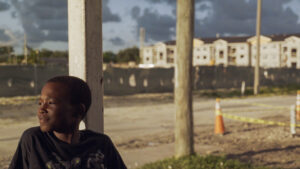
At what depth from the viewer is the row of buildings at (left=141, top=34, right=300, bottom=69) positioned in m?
72.8

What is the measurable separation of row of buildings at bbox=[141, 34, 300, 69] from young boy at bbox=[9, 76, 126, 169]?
2634 inches

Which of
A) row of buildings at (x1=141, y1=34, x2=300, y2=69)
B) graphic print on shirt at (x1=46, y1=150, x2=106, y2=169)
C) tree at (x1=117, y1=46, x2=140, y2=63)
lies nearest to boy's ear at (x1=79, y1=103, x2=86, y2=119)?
graphic print on shirt at (x1=46, y1=150, x2=106, y2=169)

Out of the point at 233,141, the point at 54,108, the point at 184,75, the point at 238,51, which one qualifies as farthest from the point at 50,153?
the point at 238,51

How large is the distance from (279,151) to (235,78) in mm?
23294

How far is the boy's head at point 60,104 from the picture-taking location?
1877 millimetres

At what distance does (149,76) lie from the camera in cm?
2408

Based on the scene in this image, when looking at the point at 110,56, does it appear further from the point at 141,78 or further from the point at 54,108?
the point at 54,108

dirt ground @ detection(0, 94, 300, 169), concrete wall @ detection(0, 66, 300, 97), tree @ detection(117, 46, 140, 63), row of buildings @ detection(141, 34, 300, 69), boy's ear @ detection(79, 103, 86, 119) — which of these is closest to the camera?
boy's ear @ detection(79, 103, 86, 119)

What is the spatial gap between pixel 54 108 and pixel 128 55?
396ft

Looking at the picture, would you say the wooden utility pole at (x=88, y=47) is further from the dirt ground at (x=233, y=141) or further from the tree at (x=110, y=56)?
the tree at (x=110, y=56)

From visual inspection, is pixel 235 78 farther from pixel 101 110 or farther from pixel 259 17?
pixel 101 110

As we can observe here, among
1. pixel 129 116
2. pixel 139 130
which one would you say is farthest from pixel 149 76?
pixel 139 130

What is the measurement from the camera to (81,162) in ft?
6.48

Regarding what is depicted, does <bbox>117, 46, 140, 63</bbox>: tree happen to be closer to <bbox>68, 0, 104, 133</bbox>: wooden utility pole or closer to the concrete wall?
the concrete wall
